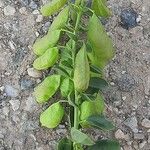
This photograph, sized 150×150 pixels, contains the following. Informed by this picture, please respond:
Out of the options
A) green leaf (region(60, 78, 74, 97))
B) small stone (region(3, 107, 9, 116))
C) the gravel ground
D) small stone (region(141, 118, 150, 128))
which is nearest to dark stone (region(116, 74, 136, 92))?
the gravel ground

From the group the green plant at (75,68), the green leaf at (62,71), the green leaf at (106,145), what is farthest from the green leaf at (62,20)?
the green leaf at (106,145)

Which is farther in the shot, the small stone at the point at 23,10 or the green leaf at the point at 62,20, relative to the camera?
the small stone at the point at 23,10

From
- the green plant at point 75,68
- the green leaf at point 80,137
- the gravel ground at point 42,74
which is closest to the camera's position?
the green leaf at point 80,137

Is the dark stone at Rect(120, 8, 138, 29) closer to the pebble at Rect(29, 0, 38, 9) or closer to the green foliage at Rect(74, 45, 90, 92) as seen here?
the pebble at Rect(29, 0, 38, 9)

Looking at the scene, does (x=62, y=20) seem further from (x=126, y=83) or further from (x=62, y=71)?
(x=126, y=83)

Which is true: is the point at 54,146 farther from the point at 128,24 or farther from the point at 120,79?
the point at 128,24

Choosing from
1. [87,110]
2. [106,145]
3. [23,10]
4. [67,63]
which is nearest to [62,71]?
[67,63]

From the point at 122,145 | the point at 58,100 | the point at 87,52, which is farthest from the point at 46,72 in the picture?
the point at 122,145

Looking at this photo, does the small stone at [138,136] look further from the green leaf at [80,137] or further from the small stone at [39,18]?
the small stone at [39,18]
